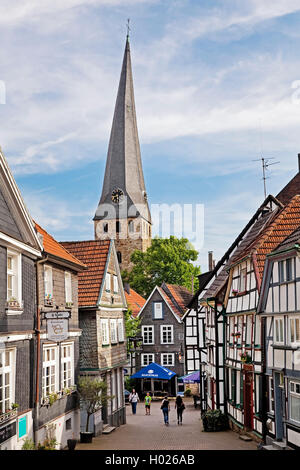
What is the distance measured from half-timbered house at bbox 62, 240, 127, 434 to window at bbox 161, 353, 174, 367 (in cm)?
2048

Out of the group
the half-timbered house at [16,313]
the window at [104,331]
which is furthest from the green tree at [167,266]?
the half-timbered house at [16,313]

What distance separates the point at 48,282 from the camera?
758 inches

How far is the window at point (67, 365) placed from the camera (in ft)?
66.5

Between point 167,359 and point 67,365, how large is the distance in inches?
1182

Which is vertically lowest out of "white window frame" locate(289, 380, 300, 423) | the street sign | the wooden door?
the wooden door

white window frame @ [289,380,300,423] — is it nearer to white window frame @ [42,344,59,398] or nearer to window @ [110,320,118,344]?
white window frame @ [42,344,59,398]

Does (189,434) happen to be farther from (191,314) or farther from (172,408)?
(191,314)

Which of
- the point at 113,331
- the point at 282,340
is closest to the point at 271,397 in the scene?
the point at 282,340

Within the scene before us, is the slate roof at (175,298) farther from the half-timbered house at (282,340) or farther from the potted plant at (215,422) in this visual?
the half-timbered house at (282,340)

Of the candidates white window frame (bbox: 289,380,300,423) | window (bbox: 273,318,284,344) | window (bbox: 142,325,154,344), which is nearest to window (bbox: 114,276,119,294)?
window (bbox: 273,318,284,344)

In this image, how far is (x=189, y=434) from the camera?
24312 mm

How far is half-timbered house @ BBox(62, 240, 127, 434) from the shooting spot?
2377 cm

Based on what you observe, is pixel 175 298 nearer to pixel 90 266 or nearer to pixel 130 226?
pixel 90 266

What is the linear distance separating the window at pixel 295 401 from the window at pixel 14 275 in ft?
25.6
